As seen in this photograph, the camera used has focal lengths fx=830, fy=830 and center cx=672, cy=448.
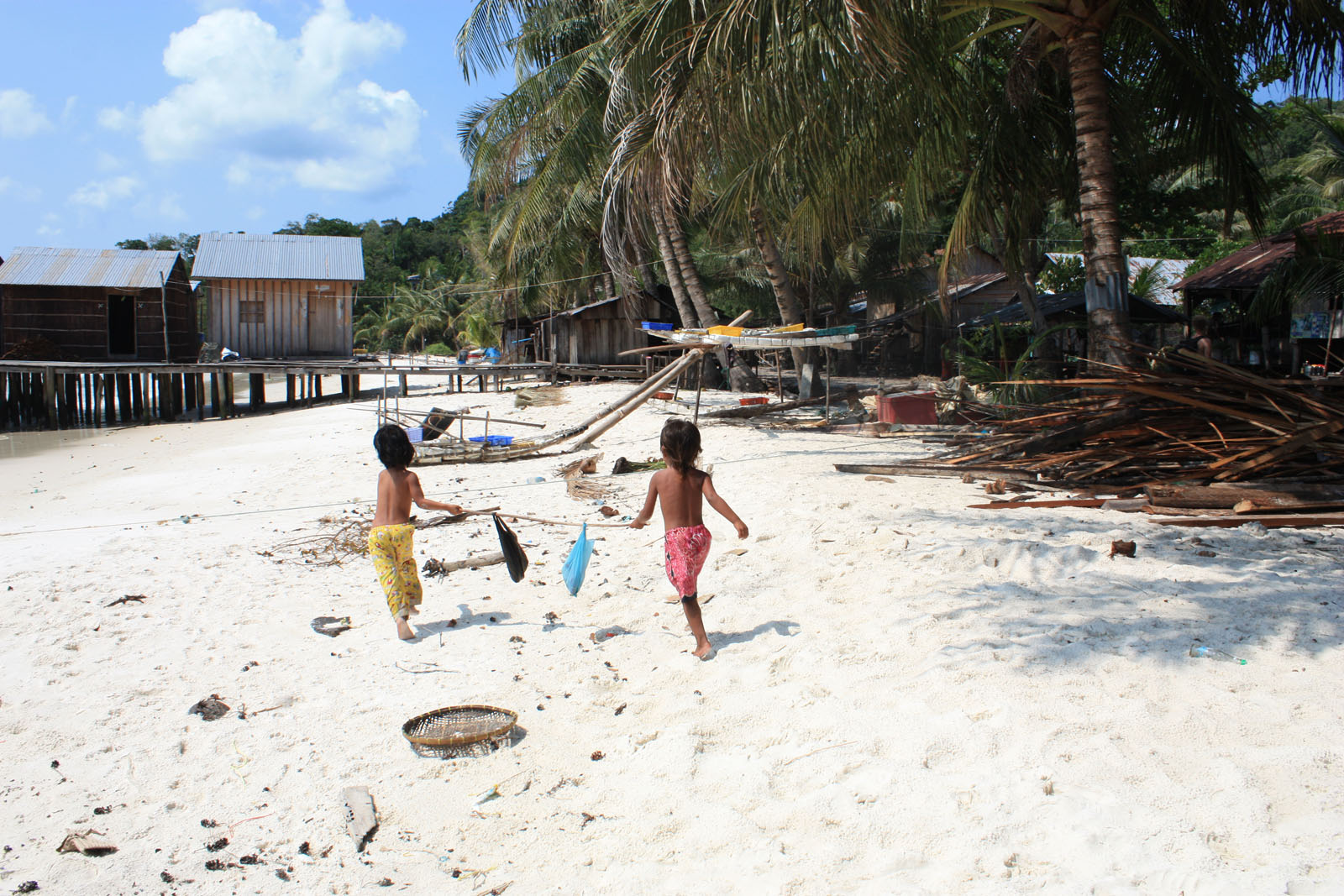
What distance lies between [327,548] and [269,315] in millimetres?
22153

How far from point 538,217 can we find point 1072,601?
16753 millimetres

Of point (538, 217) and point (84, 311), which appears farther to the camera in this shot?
point (84, 311)

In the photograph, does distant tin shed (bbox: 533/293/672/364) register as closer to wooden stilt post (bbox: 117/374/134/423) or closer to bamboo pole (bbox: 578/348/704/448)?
wooden stilt post (bbox: 117/374/134/423)

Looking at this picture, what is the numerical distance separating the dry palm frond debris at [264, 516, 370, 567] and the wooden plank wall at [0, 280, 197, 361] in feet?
72.8

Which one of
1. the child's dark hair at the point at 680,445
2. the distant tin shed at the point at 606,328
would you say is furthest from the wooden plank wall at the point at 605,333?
the child's dark hair at the point at 680,445

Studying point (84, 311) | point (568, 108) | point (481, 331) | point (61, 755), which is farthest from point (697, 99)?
point (481, 331)

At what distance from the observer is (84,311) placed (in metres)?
24.5

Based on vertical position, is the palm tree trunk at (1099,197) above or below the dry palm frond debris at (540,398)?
above

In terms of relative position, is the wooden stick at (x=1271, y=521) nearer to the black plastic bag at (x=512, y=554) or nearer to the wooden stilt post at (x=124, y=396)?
the black plastic bag at (x=512, y=554)

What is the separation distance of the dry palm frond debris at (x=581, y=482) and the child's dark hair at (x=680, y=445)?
4125 millimetres

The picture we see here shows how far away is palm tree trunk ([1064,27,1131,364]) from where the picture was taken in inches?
→ 299

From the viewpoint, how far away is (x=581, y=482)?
9055mm

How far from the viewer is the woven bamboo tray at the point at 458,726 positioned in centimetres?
356

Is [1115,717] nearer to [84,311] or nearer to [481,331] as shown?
[84,311]
